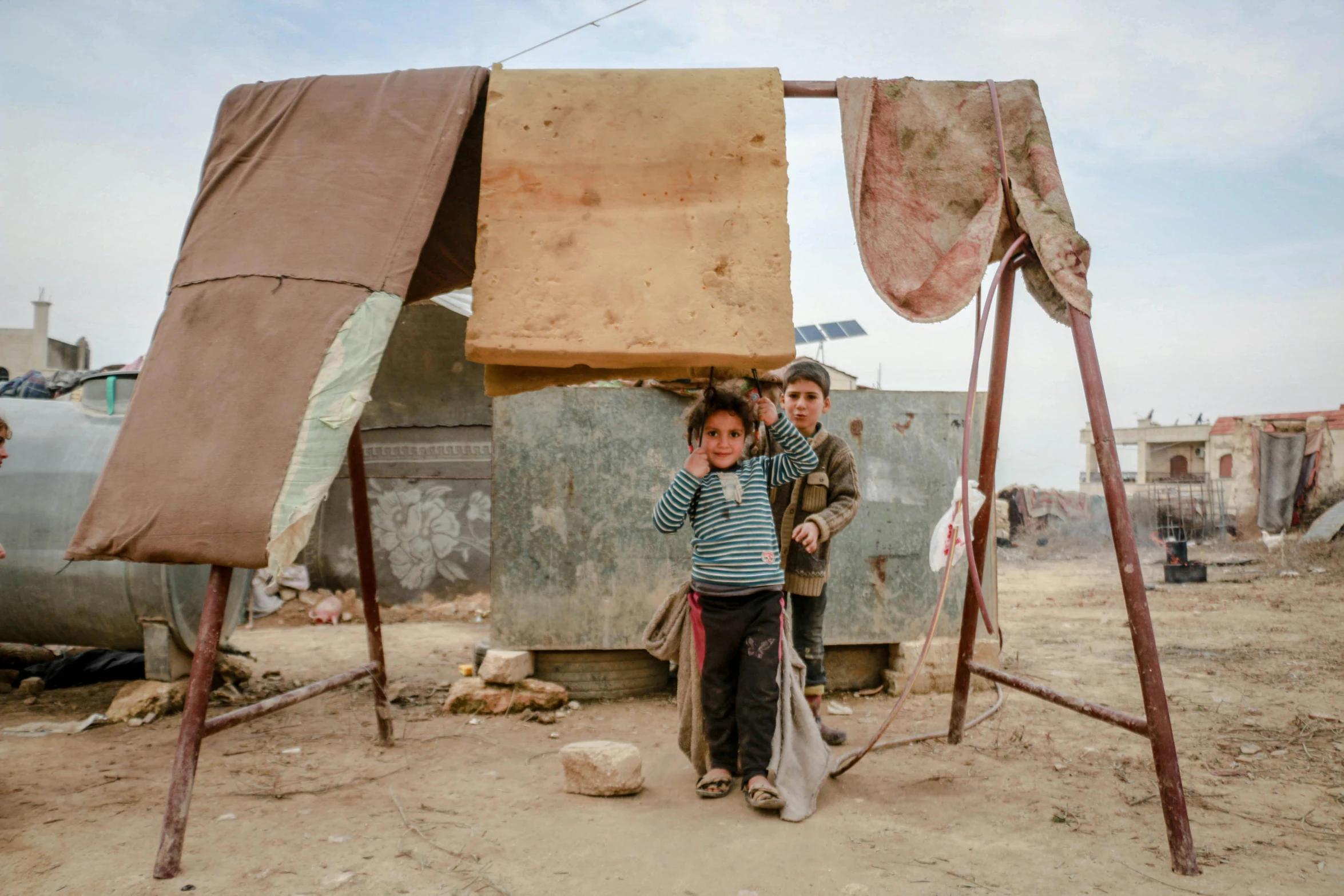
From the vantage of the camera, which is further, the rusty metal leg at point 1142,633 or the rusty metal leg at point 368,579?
the rusty metal leg at point 368,579

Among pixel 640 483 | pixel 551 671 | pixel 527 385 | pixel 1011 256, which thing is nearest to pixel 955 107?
pixel 1011 256

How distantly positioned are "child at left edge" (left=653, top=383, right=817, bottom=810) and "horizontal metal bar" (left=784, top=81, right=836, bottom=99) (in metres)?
0.99

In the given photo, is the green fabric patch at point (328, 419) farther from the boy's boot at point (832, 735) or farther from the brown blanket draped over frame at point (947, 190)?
the boy's boot at point (832, 735)

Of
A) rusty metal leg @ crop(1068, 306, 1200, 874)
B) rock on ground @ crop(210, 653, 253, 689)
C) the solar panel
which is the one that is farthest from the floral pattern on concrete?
the solar panel

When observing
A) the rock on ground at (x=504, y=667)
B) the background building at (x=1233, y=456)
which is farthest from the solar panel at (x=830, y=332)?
the rock on ground at (x=504, y=667)

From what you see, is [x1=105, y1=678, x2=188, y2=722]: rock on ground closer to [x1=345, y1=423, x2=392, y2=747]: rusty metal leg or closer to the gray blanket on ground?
[x1=345, y1=423, x2=392, y2=747]: rusty metal leg

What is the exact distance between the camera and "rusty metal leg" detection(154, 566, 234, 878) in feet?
7.04

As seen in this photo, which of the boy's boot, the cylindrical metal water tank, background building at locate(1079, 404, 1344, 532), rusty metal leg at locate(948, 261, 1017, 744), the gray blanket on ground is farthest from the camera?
background building at locate(1079, 404, 1344, 532)

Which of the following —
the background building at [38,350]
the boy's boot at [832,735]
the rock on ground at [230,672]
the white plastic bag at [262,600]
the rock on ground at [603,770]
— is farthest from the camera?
the background building at [38,350]

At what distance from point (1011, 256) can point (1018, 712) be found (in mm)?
2473

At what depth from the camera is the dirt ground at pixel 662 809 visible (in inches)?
86.2

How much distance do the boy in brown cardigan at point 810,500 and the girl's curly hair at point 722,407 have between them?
0.43 metres

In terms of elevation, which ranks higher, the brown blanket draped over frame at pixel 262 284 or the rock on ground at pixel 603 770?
the brown blanket draped over frame at pixel 262 284

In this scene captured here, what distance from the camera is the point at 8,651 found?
4918 millimetres
